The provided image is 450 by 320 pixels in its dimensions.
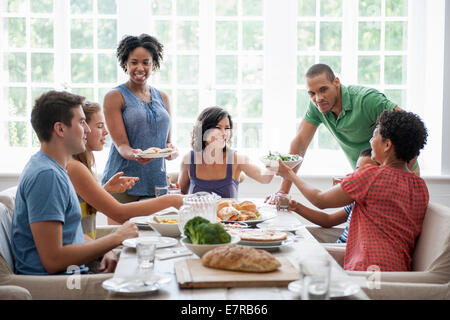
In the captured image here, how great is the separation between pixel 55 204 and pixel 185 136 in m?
3.07

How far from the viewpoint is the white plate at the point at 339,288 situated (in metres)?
1.26

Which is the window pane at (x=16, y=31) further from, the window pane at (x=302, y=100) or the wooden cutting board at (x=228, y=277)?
the wooden cutting board at (x=228, y=277)

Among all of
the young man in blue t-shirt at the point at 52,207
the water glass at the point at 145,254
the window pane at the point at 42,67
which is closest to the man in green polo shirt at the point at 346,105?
the young man in blue t-shirt at the point at 52,207

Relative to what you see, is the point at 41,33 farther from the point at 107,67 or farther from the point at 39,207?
the point at 39,207

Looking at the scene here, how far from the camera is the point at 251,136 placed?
187 inches

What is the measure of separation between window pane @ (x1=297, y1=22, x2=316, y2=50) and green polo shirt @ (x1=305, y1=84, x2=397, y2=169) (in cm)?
158

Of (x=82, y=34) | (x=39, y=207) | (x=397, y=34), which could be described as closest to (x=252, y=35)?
(x=397, y=34)

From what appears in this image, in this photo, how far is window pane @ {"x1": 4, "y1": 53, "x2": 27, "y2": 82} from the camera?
15.5ft

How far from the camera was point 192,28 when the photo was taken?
4656 millimetres

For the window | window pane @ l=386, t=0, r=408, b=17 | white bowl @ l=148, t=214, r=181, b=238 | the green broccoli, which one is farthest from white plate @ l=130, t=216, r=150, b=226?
window pane @ l=386, t=0, r=408, b=17

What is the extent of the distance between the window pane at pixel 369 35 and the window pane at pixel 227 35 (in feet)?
3.58

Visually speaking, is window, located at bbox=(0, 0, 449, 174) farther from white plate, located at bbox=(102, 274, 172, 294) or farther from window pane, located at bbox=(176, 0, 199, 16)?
white plate, located at bbox=(102, 274, 172, 294)
